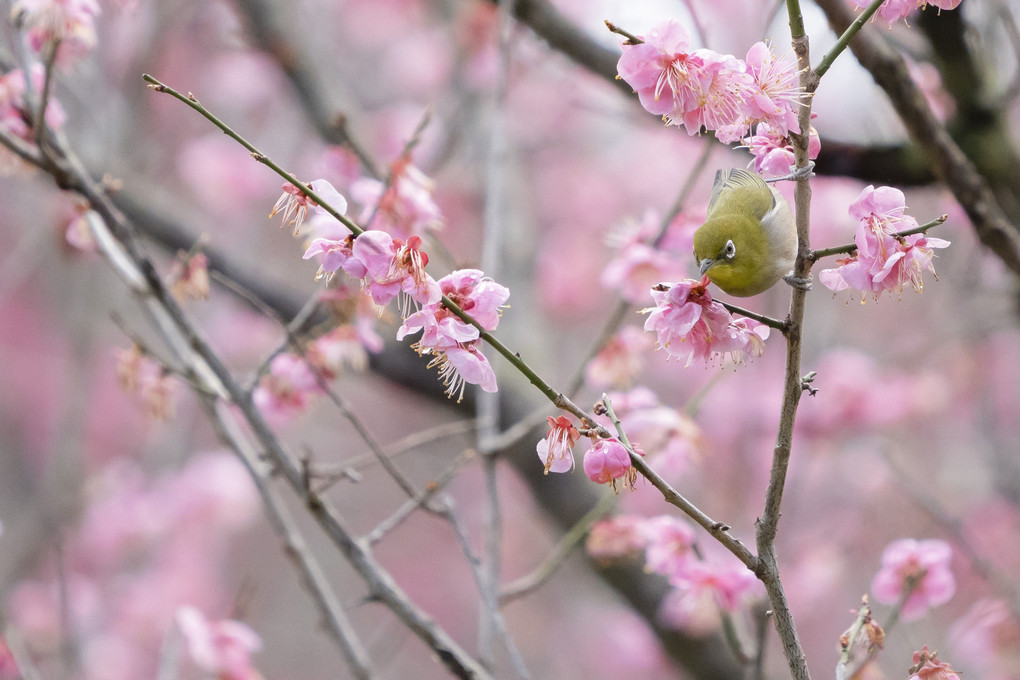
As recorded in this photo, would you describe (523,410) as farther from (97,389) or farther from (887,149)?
(97,389)

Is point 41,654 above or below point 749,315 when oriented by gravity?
below

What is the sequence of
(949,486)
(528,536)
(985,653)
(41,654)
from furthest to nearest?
(528,536), (949,486), (41,654), (985,653)

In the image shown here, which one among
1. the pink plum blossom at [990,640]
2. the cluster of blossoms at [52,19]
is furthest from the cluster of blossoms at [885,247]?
the cluster of blossoms at [52,19]

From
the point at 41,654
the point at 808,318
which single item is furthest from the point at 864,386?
the point at 41,654

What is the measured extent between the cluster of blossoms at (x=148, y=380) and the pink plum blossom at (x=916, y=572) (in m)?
1.15

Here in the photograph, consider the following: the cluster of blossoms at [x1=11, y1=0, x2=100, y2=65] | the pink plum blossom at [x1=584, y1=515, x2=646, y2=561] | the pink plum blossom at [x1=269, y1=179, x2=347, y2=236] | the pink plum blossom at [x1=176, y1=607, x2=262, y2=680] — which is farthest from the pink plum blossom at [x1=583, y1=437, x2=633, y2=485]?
the pink plum blossom at [x1=176, y1=607, x2=262, y2=680]

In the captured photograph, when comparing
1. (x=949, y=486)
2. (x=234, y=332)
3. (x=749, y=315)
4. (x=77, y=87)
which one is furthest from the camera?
(x=234, y=332)

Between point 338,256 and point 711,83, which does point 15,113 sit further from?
point 711,83

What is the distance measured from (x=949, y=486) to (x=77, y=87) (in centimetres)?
358

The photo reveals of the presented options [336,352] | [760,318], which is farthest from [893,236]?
[336,352]

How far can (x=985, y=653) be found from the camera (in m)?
1.47

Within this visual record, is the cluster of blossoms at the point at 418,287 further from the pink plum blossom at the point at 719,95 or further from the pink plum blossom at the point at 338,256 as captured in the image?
the pink plum blossom at the point at 719,95

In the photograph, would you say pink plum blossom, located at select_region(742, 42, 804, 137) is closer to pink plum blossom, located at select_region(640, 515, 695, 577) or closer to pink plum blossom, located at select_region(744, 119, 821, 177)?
pink plum blossom, located at select_region(744, 119, 821, 177)

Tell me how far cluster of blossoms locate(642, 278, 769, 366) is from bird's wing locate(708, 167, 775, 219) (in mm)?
177
